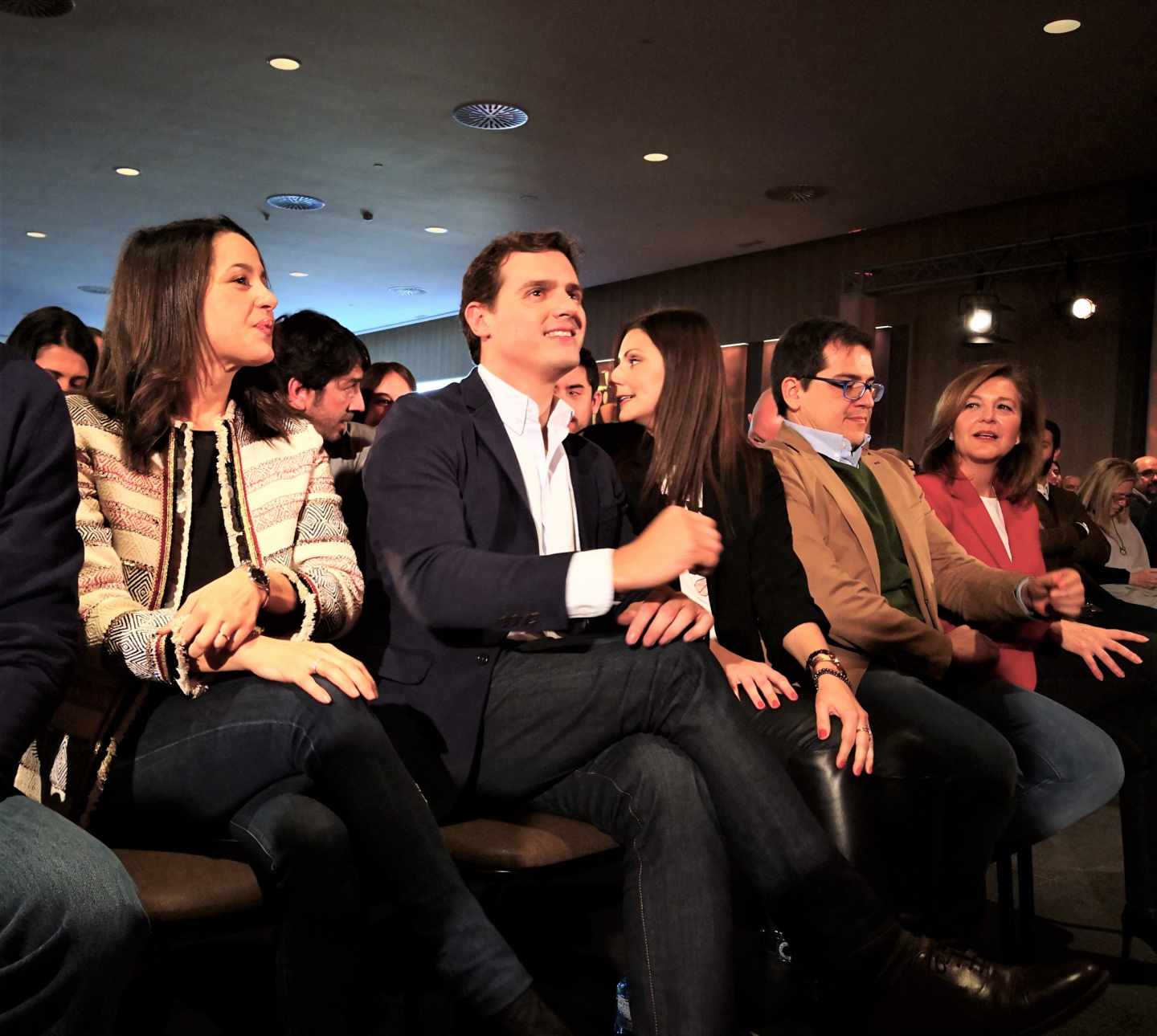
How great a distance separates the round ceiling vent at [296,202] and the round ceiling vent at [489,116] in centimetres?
241

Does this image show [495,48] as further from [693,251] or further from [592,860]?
[592,860]

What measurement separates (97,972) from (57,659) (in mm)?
343

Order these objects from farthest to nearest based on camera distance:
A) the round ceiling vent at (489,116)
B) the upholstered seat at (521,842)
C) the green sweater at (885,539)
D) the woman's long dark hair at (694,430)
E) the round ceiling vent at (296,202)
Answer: the round ceiling vent at (296,202) < the round ceiling vent at (489,116) < the green sweater at (885,539) < the woman's long dark hair at (694,430) < the upholstered seat at (521,842)

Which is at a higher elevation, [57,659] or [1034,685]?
[57,659]

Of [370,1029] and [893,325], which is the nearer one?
[370,1029]

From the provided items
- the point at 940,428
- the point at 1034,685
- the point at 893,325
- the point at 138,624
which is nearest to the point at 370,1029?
the point at 138,624

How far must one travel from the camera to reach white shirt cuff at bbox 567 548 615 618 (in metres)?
1.41

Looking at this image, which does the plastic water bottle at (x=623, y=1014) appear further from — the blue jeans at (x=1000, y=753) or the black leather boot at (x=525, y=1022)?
the blue jeans at (x=1000, y=753)

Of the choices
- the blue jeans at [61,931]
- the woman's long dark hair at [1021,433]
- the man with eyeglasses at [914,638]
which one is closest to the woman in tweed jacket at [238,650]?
the blue jeans at [61,931]

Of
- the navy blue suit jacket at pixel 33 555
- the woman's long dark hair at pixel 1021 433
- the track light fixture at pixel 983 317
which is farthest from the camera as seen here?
the track light fixture at pixel 983 317

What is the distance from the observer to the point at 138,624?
1.42m

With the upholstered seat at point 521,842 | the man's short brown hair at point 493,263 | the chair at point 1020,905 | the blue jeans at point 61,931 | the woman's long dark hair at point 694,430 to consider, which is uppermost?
the man's short brown hair at point 493,263

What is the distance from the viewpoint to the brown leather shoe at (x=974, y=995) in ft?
4.73

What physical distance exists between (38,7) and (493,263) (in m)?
5.06
